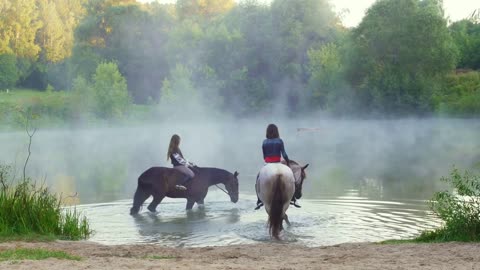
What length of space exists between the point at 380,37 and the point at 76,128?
1354 inches

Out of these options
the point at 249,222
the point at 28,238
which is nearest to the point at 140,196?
the point at 249,222

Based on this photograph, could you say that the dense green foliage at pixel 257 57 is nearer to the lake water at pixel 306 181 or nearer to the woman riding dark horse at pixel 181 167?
the lake water at pixel 306 181

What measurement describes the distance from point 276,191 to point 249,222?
2.56 m

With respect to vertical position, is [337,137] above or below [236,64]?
below

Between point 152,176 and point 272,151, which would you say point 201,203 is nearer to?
point 152,176

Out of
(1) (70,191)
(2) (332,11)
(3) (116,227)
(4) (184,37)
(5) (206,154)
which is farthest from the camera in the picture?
(4) (184,37)

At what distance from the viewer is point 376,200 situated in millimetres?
19469

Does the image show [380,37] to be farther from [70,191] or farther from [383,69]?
[70,191]

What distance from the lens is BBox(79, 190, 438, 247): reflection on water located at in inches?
540

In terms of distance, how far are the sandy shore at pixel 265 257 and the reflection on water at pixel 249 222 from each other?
1658mm

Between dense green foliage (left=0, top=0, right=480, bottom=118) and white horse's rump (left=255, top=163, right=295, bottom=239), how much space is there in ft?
163

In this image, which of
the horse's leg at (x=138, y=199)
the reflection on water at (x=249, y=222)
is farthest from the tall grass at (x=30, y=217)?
the horse's leg at (x=138, y=199)

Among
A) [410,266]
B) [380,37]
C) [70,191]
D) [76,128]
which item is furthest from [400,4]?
[410,266]

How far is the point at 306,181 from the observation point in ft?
82.5
